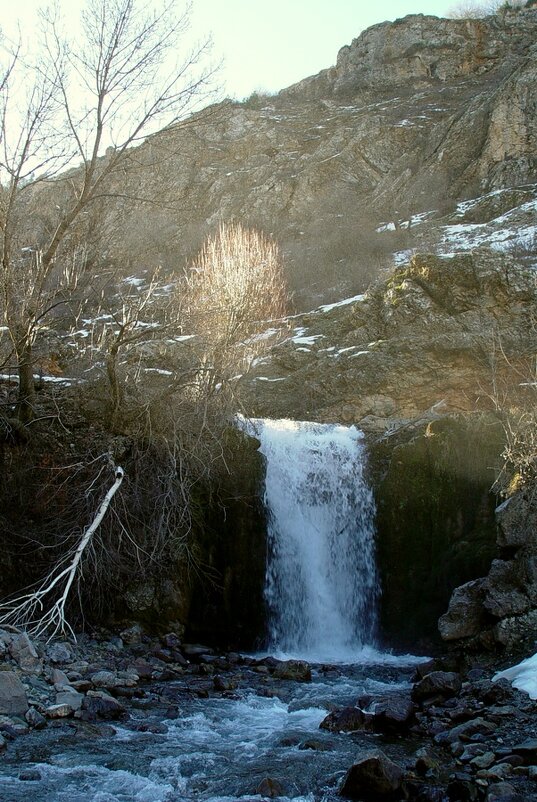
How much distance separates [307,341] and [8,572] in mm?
15370

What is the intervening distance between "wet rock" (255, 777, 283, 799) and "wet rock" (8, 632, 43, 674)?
3.47 meters

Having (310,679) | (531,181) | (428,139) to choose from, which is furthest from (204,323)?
(428,139)

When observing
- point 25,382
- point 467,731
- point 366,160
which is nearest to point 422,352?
point 25,382

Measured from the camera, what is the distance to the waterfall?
38.3ft

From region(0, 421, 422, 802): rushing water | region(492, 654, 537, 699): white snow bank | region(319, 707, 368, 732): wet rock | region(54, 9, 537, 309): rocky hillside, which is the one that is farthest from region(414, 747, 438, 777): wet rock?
region(54, 9, 537, 309): rocky hillside

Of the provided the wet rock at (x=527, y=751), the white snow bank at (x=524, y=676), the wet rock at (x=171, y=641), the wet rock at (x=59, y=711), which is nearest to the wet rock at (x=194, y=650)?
the wet rock at (x=171, y=641)

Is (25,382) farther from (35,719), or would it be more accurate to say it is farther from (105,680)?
(35,719)

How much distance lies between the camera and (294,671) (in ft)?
30.4

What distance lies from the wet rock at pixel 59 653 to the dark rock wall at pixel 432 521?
5402 mm

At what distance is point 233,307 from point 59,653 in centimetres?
1079

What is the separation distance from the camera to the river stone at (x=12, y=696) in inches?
269

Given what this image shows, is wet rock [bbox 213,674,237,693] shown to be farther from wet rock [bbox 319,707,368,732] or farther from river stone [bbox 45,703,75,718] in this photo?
river stone [bbox 45,703,75,718]

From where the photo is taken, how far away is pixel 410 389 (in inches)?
874

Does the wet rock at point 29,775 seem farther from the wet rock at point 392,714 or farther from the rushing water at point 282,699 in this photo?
the wet rock at point 392,714
